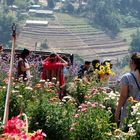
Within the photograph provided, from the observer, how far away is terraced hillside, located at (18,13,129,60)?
78713mm

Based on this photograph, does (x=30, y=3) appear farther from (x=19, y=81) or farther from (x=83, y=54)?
(x=19, y=81)

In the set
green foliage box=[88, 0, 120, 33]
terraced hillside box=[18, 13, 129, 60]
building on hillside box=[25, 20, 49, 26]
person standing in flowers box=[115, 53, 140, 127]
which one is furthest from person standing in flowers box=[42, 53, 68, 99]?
green foliage box=[88, 0, 120, 33]

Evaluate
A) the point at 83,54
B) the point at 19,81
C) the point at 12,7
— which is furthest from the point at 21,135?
the point at 12,7

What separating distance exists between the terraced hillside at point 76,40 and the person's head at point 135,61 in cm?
7086

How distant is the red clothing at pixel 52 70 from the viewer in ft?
18.0

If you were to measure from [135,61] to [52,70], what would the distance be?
213 centimetres

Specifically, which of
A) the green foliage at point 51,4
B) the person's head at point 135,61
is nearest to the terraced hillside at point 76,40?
the green foliage at point 51,4

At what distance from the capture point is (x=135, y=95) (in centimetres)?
365

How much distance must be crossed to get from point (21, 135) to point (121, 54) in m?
80.9

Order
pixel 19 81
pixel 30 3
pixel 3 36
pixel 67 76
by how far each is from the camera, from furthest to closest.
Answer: pixel 30 3 < pixel 3 36 < pixel 67 76 < pixel 19 81

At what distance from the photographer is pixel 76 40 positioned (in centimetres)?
8325

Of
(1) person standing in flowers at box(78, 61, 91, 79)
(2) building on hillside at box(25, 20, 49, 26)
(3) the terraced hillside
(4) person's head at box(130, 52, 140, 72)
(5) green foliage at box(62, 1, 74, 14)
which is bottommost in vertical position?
(3) the terraced hillside

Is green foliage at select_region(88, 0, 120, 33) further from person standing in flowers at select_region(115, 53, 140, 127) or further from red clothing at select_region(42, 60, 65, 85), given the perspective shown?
person standing in flowers at select_region(115, 53, 140, 127)

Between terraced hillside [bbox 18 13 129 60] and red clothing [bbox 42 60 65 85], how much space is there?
6879 cm
